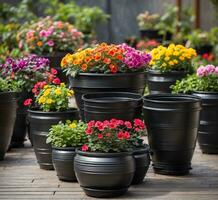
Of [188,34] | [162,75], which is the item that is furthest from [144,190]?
[188,34]

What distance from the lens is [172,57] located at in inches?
430

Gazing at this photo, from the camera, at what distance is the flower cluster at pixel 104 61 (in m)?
9.16

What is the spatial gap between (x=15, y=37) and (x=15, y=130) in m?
6.65

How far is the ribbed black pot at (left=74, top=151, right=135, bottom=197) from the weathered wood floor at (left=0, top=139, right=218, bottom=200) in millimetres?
119

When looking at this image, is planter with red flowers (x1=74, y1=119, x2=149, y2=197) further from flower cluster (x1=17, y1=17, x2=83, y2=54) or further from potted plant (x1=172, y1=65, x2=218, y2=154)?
flower cluster (x1=17, y1=17, x2=83, y2=54)

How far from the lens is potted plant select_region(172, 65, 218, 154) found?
Answer: 9.42m

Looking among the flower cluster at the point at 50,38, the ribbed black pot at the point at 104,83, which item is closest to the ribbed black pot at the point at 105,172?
the ribbed black pot at the point at 104,83

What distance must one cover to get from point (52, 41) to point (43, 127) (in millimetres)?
5547

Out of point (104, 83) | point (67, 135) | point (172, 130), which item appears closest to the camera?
point (67, 135)

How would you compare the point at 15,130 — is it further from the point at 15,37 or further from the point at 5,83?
the point at 15,37

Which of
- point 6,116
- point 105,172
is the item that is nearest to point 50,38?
point 6,116

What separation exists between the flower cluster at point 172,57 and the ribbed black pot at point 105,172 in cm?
337

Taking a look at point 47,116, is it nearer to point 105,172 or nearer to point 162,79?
point 105,172

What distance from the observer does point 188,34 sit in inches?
830
